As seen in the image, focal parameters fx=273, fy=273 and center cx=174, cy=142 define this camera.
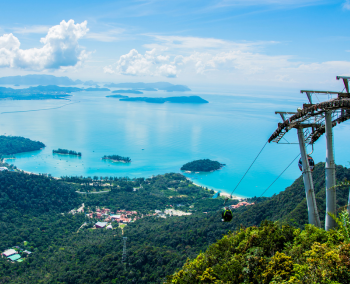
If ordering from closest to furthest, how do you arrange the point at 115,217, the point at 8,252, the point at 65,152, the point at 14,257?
1. the point at 14,257
2. the point at 8,252
3. the point at 115,217
4. the point at 65,152

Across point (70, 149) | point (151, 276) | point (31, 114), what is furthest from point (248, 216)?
point (31, 114)

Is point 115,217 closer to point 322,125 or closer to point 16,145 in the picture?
point 322,125

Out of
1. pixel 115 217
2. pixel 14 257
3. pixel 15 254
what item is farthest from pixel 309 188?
pixel 115 217

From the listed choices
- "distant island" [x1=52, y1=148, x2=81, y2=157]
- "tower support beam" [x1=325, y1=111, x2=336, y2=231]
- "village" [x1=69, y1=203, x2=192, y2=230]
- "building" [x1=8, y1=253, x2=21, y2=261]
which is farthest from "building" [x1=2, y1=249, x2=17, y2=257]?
"distant island" [x1=52, y1=148, x2=81, y2=157]

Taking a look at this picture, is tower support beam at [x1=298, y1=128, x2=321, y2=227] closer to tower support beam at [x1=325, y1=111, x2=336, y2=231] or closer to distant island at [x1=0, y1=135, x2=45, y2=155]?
tower support beam at [x1=325, y1=111, x2=336, y2=231]

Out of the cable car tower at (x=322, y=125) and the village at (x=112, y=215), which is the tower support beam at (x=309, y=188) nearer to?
the cable car tower at (x=322, y=125)

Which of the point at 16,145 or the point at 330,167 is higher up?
the point at 330,167
